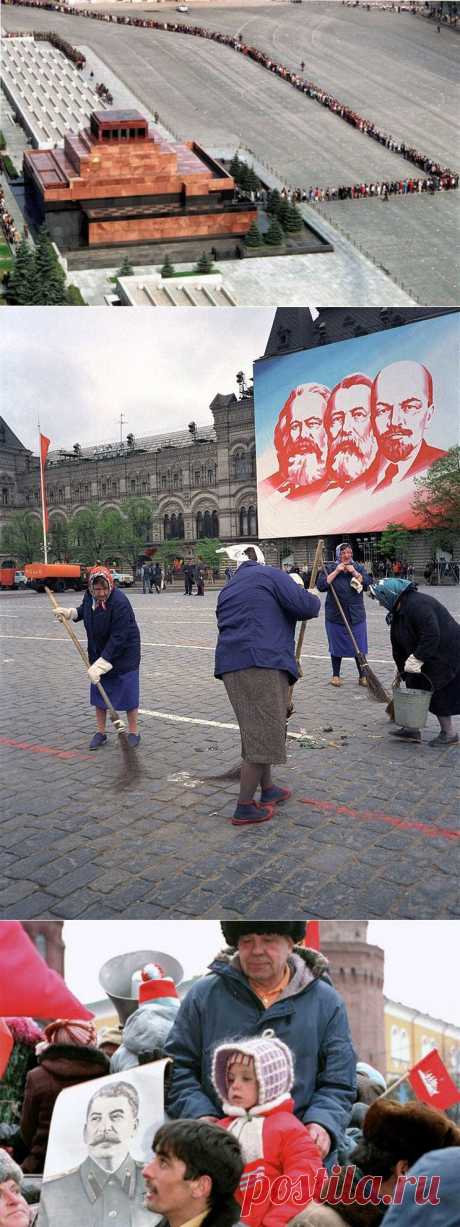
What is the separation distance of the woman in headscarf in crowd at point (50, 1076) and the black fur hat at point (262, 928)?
531mm

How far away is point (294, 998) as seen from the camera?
264 centimetres

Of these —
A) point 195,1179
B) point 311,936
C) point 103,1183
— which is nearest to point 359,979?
point 311,936

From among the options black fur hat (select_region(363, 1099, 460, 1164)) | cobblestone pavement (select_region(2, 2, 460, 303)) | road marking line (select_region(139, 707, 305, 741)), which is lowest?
black fur hat (select_region(363, 1099, 460, 1164))

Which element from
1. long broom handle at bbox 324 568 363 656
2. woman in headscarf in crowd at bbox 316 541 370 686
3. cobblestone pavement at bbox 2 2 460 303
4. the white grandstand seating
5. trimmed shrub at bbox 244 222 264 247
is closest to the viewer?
woman in headscarf in crowd at bbox 316 541 370 686

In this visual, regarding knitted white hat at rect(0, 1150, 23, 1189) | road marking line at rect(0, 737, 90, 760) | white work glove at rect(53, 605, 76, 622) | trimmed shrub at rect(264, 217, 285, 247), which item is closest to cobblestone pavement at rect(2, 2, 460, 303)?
trimmed shrub at rect(264, 217, 285, 247)

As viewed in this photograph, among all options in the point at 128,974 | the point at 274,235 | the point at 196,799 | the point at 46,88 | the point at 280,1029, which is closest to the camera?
the point at 280,1029

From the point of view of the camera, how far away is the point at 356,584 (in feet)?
13.3

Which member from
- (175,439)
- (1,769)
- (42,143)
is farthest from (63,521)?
(42,143)

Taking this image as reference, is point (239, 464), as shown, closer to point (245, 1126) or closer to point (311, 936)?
point (311, 936)

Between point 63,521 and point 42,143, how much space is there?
14979 millimetres

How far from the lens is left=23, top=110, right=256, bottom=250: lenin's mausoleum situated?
14609 millimetres

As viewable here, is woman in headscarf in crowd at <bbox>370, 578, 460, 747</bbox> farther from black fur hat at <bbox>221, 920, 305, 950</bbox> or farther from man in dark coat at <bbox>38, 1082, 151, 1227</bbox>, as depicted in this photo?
man in dark coat at <bbox>38, 1082, 151, 1227</bbox>

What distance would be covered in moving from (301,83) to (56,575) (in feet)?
35.2

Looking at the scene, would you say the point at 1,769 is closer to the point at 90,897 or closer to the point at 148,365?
the point at 90,897
